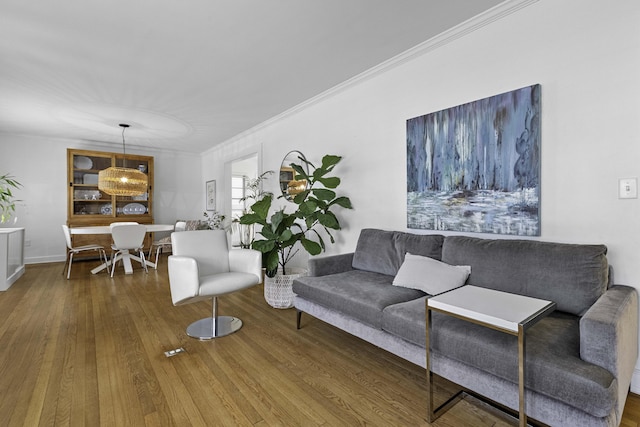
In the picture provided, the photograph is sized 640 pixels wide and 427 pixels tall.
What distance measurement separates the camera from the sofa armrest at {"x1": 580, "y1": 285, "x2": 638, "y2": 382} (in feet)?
3.83

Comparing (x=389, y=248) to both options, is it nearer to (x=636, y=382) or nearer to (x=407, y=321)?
(x=407, y=321)

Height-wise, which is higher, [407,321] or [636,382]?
[407,321]

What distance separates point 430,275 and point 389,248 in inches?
22.9

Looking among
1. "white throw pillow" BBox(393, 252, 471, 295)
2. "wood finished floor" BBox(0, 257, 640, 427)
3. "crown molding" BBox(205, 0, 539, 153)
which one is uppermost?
"crown molding" BBox(205, 0, 539, 153)

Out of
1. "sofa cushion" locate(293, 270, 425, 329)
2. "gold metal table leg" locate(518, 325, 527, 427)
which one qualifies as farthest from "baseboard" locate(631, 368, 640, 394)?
"sofa cushion" locate(293, 270, 425, 329)

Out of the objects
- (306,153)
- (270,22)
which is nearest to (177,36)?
(270,22)

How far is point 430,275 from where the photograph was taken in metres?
2.13

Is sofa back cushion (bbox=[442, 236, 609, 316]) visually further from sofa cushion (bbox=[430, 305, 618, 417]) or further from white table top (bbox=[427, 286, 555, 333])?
white table top (bbox=[427, 286, 555, 333])

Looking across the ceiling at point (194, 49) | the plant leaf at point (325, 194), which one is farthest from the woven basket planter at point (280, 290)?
the ceiling at point (194, 49)

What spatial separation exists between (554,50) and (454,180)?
3.36 ft

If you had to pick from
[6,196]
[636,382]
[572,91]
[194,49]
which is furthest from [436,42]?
[6,196]

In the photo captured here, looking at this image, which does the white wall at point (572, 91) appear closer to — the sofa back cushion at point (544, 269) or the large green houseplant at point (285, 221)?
the sofa back cushion at point (544, 269)

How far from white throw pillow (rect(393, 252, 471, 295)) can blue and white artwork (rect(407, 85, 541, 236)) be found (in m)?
0.46

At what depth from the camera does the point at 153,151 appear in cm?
698
